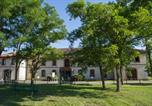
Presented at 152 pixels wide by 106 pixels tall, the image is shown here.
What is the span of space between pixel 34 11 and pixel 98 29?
11028mm

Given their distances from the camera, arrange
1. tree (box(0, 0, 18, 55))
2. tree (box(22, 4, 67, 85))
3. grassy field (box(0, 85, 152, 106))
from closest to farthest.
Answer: grassy field (box(0, 85, 152, 106)) < tree (box(0, 0, 18, 55)) < tree (box(22, 4, 67, 85))

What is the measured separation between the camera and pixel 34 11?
35.3 meters

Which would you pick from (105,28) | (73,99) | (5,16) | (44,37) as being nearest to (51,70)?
(44,37)

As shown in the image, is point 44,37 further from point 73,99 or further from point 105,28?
A: point 73,99

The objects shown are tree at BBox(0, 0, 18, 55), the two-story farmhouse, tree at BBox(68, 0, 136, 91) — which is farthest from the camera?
the two-story farmhouse

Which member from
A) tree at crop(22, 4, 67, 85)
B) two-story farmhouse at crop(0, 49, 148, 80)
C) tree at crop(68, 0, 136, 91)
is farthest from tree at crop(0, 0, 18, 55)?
two-story farmhouse at crop(0, 49, 148, 80)

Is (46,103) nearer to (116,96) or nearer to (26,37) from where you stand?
(116,96)

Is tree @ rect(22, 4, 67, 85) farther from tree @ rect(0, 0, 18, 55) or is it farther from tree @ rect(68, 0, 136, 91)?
tree @ rect(68, 0, 136, 91)

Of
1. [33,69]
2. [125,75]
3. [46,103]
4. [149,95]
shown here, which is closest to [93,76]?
[125,75]

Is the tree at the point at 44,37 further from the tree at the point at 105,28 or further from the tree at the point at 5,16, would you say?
the tree at the point at 105,28

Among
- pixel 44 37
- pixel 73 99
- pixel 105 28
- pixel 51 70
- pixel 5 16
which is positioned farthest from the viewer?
pixel 51 70

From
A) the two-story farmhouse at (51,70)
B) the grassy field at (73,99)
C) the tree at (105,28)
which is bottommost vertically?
the grassy field at (73,99)

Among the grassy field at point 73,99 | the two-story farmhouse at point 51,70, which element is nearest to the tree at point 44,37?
the grassy field at point 73,99

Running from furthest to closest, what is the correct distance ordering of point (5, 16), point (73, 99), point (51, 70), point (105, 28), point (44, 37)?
point (51, 70) → point (44, 37) → point (5, 16) → point (105, 28) → point (73, 99)
